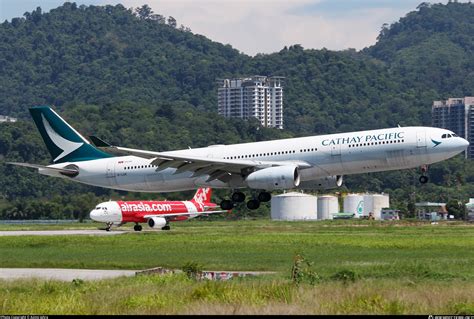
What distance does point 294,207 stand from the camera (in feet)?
422

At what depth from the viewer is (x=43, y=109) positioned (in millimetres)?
77062

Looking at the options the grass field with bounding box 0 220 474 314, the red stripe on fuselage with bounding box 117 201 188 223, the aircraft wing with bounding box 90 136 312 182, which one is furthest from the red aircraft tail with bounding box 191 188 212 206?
the grass field with bounding box 0 220 474 314

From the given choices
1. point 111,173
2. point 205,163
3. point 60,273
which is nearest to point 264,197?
point 205,163

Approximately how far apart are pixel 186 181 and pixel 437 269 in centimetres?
3203

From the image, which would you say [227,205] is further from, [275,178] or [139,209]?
[139,209]

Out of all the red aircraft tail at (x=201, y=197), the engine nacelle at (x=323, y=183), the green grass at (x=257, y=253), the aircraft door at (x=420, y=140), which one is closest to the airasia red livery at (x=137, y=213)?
the red aircraft tail at (x=201, y=197)

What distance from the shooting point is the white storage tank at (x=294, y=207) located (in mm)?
126100

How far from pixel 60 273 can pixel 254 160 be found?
85.5 ft

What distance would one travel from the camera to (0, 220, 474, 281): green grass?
41875 millimetres

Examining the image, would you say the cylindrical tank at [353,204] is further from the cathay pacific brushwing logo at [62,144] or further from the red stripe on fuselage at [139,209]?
the cathay pacific brushwing logo at [62,144]

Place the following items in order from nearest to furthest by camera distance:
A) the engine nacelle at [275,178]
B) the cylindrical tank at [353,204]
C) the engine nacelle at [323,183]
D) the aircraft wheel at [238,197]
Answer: the engine nacelle at [275,178] < the engine nacelle at [323,183] < the aircraft wheel at [238,197] < the cylindrical tank at [353,204]

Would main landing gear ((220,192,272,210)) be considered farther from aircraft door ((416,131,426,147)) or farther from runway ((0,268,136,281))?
runway ((0,268,136,281))

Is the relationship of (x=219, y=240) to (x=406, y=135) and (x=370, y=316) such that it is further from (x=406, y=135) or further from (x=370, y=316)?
(x=370, y=316)

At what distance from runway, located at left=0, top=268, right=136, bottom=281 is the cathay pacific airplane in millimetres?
17403
